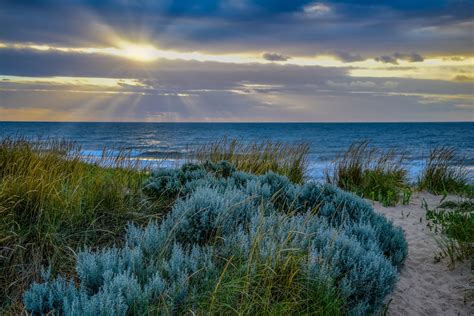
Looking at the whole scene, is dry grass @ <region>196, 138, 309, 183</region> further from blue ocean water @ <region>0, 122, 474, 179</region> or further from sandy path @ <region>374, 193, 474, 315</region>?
sandy path @ <region>374, 193, 474, 315</region>

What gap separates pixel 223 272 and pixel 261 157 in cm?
727

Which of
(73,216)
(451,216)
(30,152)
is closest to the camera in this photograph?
(73,216)

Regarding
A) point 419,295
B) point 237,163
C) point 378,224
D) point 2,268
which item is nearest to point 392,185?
point 237,163

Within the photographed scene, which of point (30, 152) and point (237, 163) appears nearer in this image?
point (30, 152)

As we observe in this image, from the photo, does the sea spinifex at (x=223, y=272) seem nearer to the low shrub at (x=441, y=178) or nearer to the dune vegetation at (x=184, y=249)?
the dune vegetation at (x=184, y=249)

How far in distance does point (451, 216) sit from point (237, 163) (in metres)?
4.59

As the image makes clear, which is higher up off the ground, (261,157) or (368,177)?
(261,157)

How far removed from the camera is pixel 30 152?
304 inches

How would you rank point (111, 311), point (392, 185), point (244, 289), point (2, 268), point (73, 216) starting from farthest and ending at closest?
point (392, 185)
point (73, 216)
point (2, 268)
point (244, 289)
point (111, 311)

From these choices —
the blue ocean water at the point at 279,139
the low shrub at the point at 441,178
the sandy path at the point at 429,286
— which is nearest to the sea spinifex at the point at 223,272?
the sandy path at the point at 429,286

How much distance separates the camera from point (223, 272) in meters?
3.26

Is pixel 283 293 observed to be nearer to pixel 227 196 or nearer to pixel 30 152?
pixel 227 196

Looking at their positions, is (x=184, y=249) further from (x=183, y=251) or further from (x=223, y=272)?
(x=223, y=272)

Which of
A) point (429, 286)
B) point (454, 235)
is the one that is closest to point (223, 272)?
point (429, 286)
